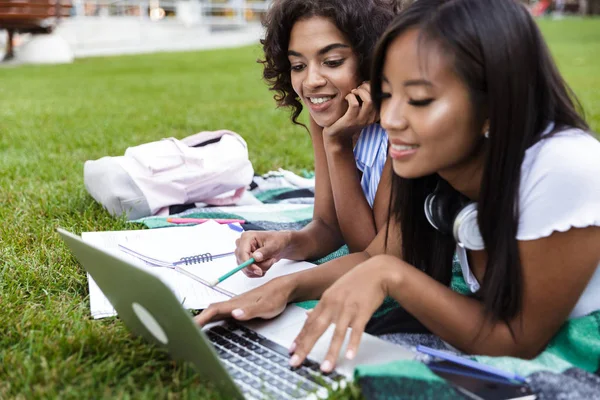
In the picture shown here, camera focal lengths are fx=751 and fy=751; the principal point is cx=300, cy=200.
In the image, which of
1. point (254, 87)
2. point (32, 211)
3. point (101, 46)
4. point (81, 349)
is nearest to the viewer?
point (81, 349)

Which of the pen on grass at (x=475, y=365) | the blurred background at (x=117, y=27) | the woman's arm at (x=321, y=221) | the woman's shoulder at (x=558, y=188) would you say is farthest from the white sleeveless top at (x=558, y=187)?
the blurred background at (x=117, y=27)

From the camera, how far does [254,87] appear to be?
26.7 feet

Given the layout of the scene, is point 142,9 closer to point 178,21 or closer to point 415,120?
point 178,21

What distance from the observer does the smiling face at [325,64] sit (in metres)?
2.26

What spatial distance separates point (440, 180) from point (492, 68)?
A: 38 cm

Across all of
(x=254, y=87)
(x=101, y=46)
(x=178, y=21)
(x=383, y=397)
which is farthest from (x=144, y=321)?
(x=178, y=21)

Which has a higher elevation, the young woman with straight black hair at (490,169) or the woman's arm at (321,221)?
the young woman with straight black hair at (490,169)

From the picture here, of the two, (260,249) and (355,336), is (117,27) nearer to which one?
(260,249)

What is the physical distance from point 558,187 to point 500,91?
23cm

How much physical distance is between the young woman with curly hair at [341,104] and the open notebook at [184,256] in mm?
114

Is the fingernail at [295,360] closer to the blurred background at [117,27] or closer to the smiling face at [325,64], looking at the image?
the smiling face at [325,64]

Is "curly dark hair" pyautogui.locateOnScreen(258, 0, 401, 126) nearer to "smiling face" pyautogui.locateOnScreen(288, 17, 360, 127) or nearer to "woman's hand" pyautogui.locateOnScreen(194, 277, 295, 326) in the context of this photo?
"smiling face" pyautogui.locateOnScreen(288, 17, 360, 127)

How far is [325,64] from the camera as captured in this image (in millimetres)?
2279

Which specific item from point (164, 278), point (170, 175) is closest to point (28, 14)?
point (170, 175)
